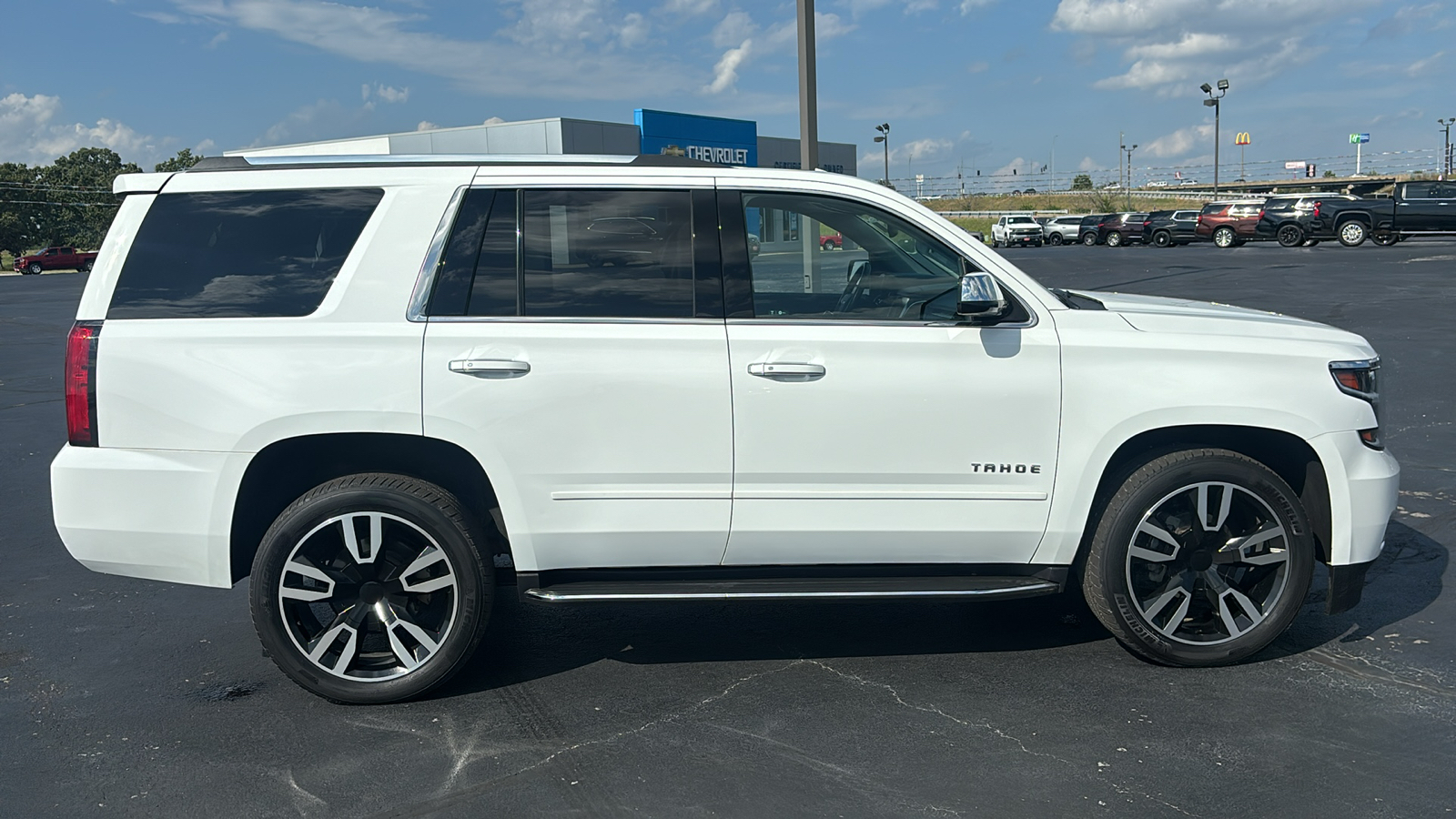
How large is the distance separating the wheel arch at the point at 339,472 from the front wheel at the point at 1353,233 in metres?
36.4

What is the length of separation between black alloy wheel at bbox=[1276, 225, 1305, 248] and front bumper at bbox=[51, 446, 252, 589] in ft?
125

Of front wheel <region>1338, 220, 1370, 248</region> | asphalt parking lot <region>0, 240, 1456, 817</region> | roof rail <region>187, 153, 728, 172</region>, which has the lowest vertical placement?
asphalt parking lot <region>0, 240, 1456, 817</region>

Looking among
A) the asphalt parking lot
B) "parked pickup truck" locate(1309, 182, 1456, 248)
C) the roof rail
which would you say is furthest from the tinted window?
"parked pickup truck" locate(1309, 182, 1456, 248)

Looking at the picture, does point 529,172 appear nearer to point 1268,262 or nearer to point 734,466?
point 734,466

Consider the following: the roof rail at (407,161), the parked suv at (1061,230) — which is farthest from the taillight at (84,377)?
the parked suv at (1061,230)

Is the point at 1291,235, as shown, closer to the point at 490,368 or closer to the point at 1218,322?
the point at 1218,322

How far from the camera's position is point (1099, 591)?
4.16 m

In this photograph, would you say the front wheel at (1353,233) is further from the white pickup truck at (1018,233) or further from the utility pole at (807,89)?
the utility pole at (807,89)

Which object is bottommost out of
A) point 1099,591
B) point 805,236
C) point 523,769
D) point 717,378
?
point 523,769

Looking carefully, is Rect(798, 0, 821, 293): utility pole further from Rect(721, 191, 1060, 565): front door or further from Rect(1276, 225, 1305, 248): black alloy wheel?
Rect(1276, 225, 1305, 248): black alloy wheel

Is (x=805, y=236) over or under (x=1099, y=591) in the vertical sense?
over

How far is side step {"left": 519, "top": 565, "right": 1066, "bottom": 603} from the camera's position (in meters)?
3.99

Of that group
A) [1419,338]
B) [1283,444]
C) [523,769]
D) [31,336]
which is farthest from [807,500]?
[31,336]

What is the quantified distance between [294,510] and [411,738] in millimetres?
912
